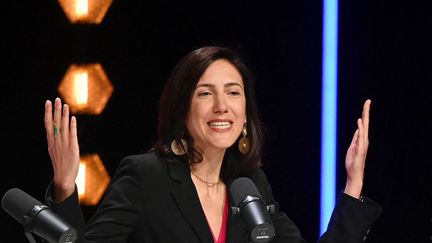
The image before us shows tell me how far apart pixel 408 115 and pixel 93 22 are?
4.92 ft

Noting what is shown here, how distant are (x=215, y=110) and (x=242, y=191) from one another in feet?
2.22

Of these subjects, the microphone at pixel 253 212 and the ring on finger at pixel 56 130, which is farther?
the ring on finger at pixel 56 130

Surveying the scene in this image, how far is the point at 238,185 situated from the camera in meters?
2.09

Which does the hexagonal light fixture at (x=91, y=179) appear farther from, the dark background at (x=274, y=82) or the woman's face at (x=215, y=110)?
the woman's face at (x=215, y=110)

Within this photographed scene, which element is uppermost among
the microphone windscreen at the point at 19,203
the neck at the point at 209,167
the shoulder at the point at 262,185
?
the microphone windscreen at the point at 19,203

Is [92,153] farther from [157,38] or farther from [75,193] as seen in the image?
[75,193]

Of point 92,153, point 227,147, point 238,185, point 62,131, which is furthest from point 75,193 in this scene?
point 92,153

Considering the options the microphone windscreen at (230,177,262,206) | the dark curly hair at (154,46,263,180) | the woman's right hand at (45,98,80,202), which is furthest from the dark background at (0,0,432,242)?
the microphone windscreen at (230,177,262,206)

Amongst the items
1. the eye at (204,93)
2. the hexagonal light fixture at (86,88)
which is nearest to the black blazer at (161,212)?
the eye at (204,93)

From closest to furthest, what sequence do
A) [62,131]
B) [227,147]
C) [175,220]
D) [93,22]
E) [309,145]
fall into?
[62,131], [175,220], [227,147], [93,22], [309,145]

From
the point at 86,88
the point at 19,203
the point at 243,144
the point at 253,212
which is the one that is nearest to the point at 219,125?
the point at 243,144

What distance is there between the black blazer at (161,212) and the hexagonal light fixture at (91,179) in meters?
1.28

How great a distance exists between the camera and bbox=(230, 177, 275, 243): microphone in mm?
1857

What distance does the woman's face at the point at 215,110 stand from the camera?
2.70 meters
